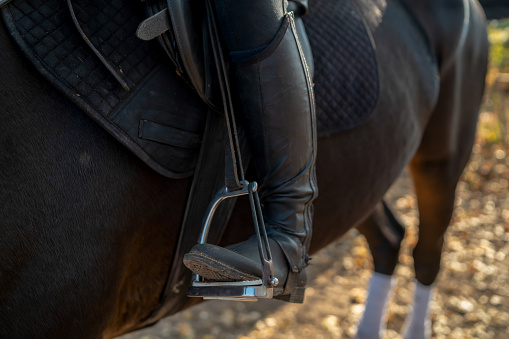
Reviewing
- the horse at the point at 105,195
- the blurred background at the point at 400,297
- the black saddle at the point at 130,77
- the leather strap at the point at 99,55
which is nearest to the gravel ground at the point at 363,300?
the blurred background at the point at 400,297

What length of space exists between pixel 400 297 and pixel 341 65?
2.46 metres

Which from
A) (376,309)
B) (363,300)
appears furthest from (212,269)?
(363,300)

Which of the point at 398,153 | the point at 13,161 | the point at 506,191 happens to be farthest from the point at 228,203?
the point at 506,191

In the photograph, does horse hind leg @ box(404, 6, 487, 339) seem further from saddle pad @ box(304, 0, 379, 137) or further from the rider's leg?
the rider's leg

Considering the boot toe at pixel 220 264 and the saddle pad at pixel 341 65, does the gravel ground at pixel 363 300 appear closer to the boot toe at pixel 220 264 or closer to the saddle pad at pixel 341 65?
the saddle pad at pixel 341 65

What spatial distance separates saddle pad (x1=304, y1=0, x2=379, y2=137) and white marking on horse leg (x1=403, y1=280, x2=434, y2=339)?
5.45 ft

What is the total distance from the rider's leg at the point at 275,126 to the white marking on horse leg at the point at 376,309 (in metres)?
1.61

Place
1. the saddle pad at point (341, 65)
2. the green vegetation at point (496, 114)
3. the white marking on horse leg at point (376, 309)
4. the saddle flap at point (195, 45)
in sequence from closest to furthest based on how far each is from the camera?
the saddle flap at point (195, 45), the saddle pad at point (341, 65), the white marking on horse leg at point (376, 309), the green vegetation at point (496, 114)

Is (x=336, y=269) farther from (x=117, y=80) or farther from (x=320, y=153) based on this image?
(x=117, y=80)

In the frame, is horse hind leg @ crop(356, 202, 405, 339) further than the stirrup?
Yes

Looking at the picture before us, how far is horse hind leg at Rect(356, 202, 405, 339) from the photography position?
114 inches

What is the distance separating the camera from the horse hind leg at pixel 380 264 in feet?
9.53

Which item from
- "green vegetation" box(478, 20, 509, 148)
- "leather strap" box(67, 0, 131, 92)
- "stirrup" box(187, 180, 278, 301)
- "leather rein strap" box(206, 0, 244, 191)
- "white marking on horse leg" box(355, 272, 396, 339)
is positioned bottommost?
"green vegetation" box(478, 20, 509, 148)

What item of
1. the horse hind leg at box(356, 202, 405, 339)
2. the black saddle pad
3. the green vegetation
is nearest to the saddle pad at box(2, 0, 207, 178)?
the black saddle pad
